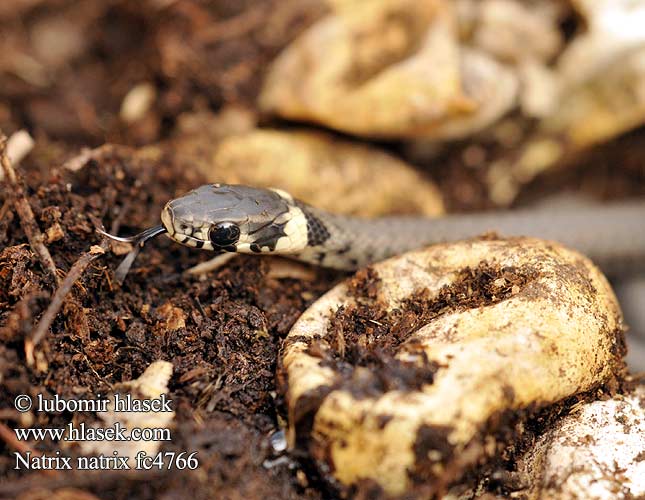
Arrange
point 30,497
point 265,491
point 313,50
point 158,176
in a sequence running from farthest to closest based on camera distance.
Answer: point 313,50
point 158,176
point 265,491
point 30,497

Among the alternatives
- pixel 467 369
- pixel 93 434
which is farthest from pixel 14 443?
pixel 467 369

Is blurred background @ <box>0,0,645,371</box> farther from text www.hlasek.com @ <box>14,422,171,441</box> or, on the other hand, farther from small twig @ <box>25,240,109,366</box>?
text www.hlasek.com @ <box>14,422,171,441</box>

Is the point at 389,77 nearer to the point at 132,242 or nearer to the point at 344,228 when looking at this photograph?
the point at 344,228

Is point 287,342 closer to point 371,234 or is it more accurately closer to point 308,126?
point 371,234

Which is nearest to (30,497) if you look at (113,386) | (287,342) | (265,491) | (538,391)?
(113,386)

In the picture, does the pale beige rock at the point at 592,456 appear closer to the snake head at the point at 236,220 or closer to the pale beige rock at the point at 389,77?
the snake head at the point at 236,220
